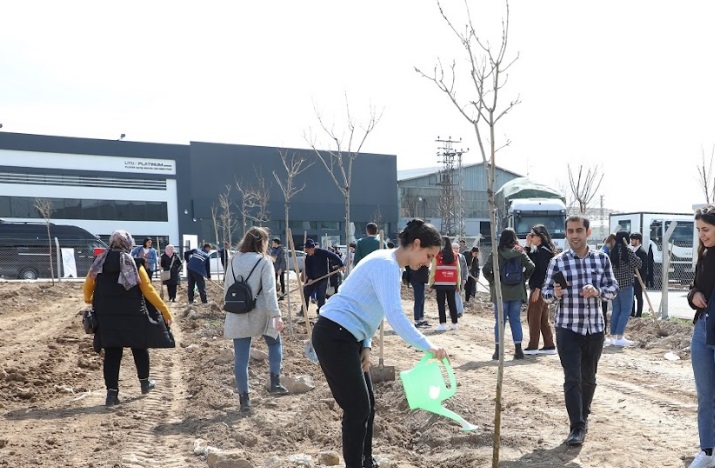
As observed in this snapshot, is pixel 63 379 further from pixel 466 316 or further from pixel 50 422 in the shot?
pixel 466 316

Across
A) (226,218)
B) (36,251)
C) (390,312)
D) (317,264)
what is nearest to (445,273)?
(317,264)

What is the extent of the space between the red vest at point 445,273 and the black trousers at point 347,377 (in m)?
7.25

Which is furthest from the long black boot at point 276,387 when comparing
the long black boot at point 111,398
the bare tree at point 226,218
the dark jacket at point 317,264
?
the bare tree at point 226,218

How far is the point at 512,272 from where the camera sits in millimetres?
8422

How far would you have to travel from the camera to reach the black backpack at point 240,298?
6.00 metres

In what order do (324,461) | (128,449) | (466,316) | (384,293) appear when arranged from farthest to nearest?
1. (466,316)
2. (128,449)
3. (324,461)
4. (384,293)

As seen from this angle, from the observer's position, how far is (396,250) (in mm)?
3678

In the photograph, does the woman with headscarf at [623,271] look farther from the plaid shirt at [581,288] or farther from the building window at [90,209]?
the building window at [90,209]

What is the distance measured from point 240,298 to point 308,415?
1242mm

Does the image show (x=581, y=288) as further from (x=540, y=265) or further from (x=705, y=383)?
(x=540, y=265)

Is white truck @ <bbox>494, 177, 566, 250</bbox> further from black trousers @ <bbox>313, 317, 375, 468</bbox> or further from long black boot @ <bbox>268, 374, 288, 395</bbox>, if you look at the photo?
black trousers @ <bbox>313, 317, 375, 468</bbox>

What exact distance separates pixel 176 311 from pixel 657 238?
16.2m

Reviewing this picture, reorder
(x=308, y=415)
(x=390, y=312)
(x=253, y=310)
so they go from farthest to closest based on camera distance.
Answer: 1. (x=253, y=310)
2. (x=308, y=415)
3. (x=390, y=312)

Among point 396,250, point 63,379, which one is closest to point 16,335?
point 63,379
